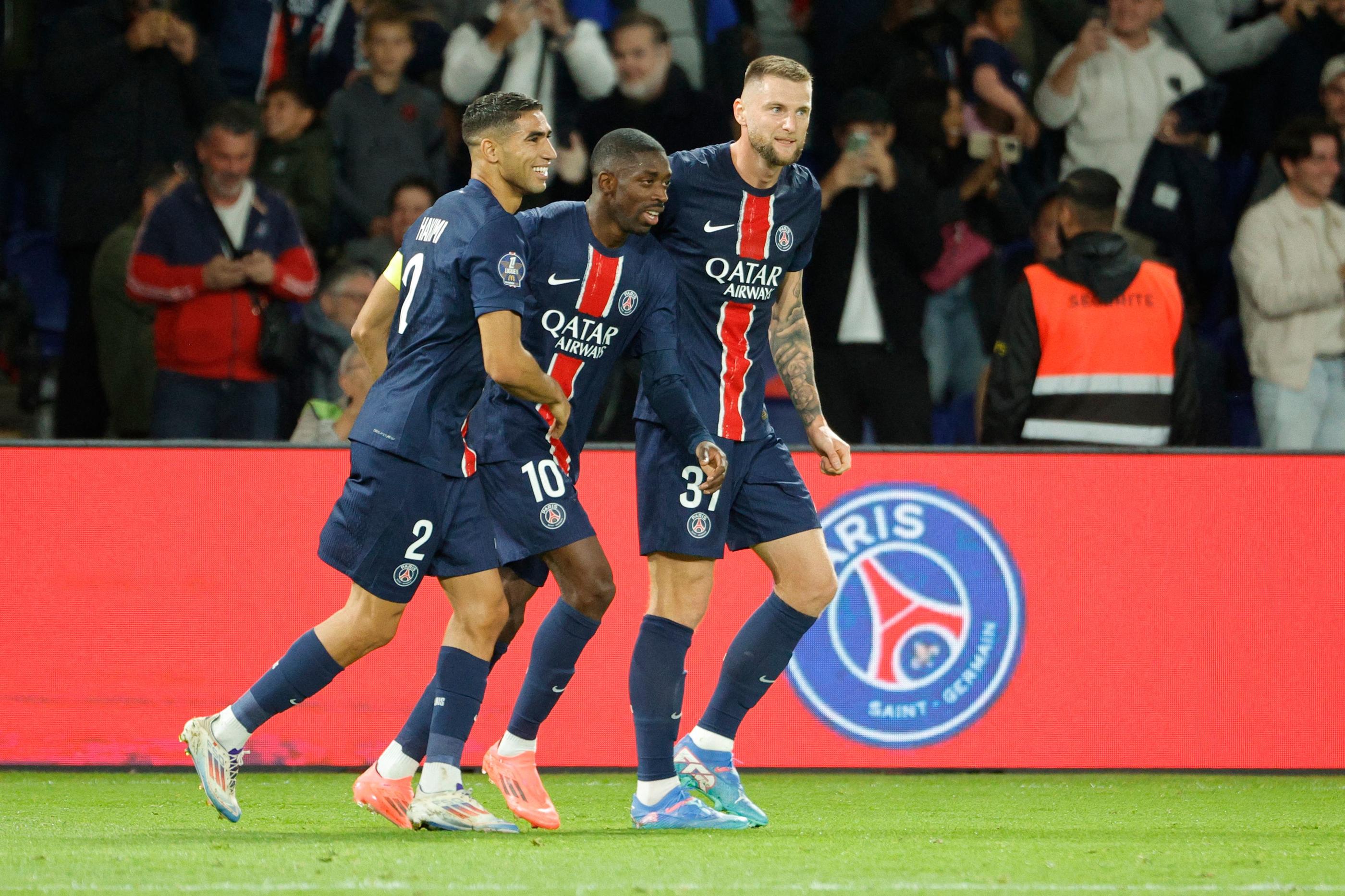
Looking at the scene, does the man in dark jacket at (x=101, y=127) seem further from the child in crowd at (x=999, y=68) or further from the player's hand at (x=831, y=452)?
the player's hand at (x=831, y=452)

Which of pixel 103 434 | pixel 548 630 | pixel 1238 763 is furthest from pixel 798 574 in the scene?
pixel 103 434

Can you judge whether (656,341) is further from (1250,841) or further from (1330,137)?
(1330,137)

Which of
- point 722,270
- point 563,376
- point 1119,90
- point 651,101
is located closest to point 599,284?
point 563,376

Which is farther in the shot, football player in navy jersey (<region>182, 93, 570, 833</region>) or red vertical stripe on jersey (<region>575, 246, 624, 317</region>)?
red vertical stripe on jersey (<region>575, 246, 624, 317</region>)

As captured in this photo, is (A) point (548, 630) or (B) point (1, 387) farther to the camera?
(B) point (1, 387)

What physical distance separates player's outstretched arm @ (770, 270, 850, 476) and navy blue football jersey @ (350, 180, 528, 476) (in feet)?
3.37

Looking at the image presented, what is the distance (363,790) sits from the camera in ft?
15.7

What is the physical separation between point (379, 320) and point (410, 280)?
0.22m

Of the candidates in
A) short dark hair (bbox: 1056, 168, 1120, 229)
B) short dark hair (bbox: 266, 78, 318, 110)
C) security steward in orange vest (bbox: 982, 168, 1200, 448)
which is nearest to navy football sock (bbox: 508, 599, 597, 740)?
security steward in orange vest (bbox: 982, 168, 1200, 448)

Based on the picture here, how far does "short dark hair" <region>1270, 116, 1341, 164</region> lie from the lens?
8219 mm

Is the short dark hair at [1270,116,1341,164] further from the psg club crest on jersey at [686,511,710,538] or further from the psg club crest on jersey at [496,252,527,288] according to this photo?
the psg club crest on jersey at [496,252,527,288]

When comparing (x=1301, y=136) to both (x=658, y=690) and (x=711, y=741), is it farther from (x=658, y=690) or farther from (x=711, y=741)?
(x=658, y=690)

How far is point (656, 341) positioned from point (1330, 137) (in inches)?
187

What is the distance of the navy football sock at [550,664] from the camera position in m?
4.95
